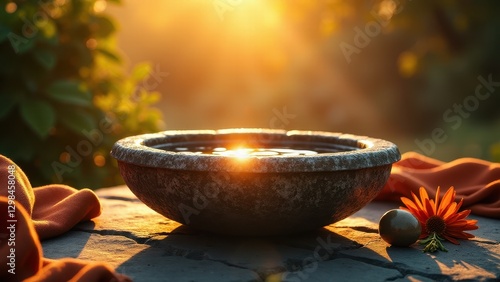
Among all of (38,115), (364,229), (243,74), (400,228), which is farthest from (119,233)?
(243,74)

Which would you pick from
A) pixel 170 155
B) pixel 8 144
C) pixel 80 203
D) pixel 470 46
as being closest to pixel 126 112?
pixel 8 144

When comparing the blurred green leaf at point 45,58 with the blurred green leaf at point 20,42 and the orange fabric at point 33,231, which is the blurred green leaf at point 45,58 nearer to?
the blurred green leaf at point 20,42

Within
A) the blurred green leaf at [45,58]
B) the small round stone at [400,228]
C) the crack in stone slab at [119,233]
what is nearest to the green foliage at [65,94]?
the blurred green leaf at [45,58]

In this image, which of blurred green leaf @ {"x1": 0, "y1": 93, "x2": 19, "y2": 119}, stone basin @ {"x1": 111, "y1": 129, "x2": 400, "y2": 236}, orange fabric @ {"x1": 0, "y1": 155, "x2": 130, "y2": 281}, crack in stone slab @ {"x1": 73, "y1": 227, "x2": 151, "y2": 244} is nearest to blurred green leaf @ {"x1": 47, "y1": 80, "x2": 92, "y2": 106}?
blurred green leaf @ {"x1": 0, "y1": 93, "x2": 19, "y2": 119}

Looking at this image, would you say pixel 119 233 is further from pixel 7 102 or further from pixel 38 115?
pixel 7 102

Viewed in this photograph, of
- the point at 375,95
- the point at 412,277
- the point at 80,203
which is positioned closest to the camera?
the point at 412,277

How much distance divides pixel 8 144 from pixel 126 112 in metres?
1.12

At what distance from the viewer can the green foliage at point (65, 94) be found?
440 cm

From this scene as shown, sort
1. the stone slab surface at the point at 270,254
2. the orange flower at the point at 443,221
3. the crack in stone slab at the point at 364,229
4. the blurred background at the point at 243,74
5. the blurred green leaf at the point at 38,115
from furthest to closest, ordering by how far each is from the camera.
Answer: the blurred background at the point at 243,74
the blurred green leaf at the point at 38,115
the crack in stone slab at the point at 364,229
the orange flower at the point at 443,221
the stone slab surface at the point at 270,254

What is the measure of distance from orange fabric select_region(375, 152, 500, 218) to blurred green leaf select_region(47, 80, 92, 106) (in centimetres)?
224

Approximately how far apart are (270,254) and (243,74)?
1394cm

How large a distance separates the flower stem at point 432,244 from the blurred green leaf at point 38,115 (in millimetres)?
2696

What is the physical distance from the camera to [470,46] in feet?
35.9

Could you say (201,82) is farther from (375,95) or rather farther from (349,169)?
(349,169)
